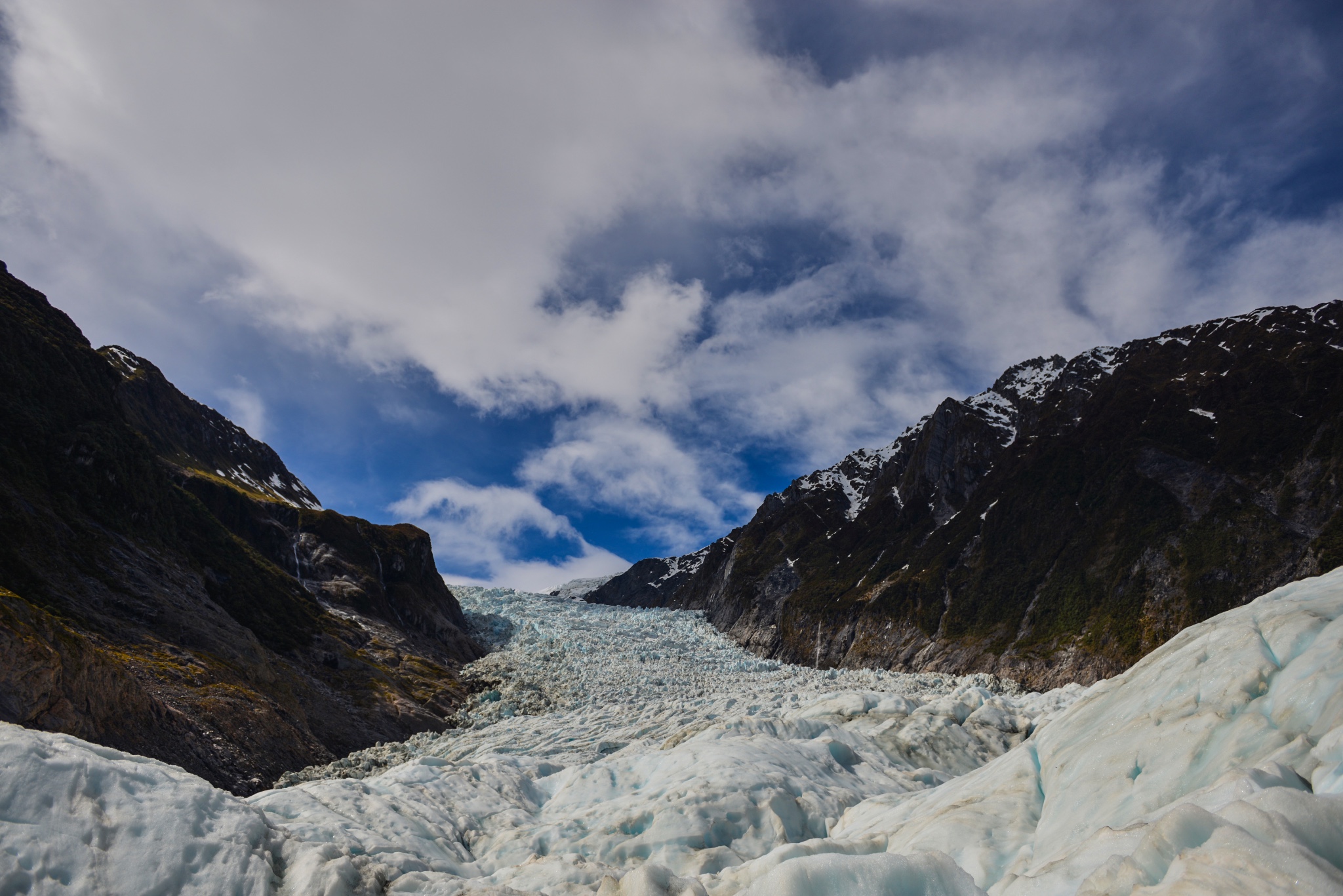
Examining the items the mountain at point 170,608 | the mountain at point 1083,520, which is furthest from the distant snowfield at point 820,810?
the mountain at point 1083,520

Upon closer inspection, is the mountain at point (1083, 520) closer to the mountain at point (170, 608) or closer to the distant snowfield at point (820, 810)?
the distant snowfield at point (820, 810)

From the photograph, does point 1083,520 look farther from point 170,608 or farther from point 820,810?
point 170,608

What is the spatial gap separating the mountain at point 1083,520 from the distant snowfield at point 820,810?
57.5m

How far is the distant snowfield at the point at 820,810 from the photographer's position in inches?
353

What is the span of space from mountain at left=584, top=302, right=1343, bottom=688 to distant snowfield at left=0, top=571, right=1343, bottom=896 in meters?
57.5

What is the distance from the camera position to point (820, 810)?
19.6 meters

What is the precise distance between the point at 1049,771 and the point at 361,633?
66.0 m

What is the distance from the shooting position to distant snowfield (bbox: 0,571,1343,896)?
8961mm

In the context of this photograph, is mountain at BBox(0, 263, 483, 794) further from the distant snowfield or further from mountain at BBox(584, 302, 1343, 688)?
→ mountain at BBox(584, 302, 1343, 688)

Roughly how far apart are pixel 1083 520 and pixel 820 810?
86.1m

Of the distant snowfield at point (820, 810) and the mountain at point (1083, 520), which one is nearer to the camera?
the distant snowfield at point (820, 810)

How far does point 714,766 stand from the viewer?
20609 millimetres

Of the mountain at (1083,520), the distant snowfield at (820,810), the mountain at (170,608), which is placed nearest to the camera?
the distant snowfield at (820,810)

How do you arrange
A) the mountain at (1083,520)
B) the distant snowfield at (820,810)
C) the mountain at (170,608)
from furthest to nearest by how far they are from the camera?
the mountain at (1083,520)
the mountain at (170,608)
the distant snowfield at (820,810)
